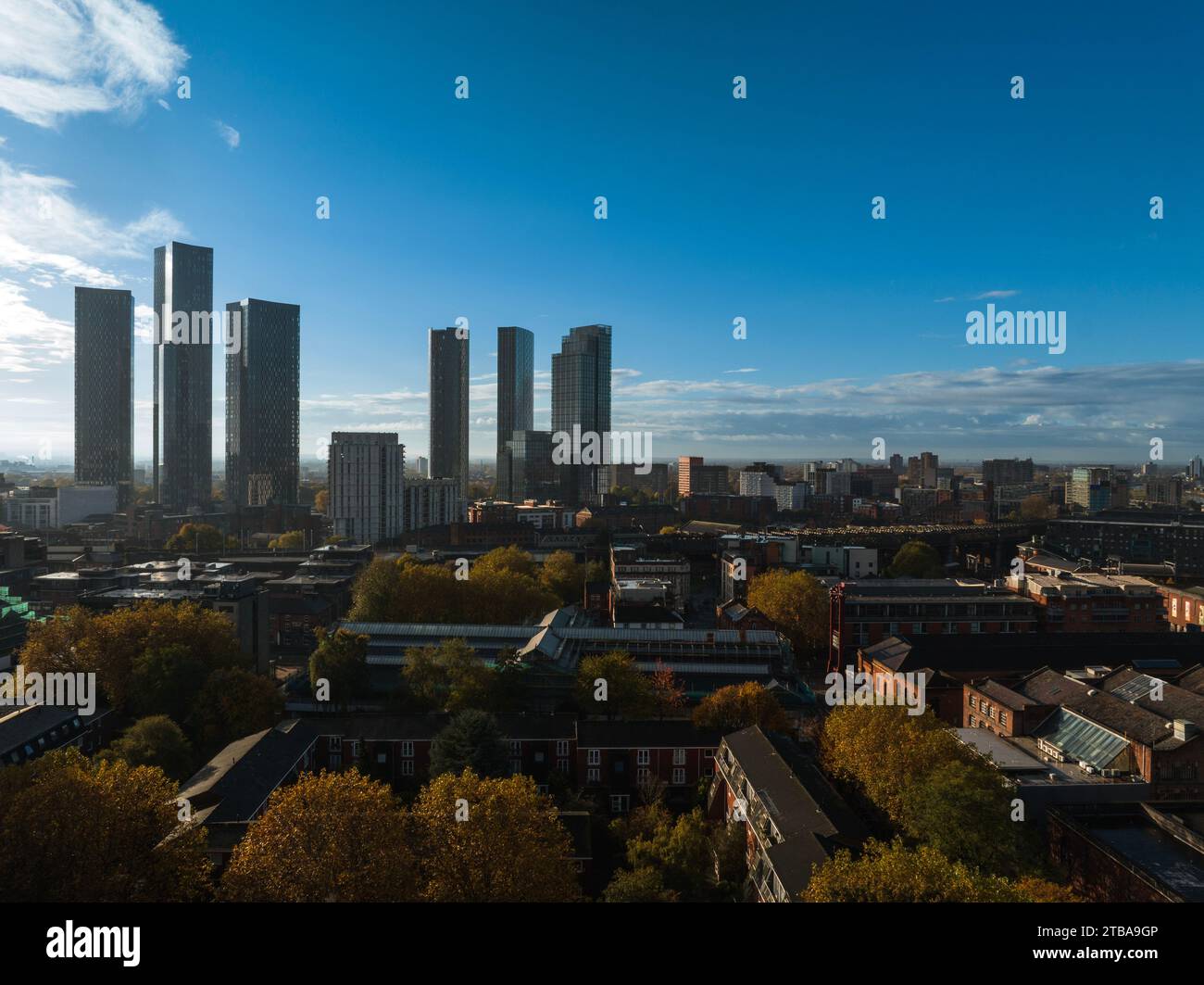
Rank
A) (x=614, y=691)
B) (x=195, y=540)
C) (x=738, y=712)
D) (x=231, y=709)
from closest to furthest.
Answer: (x=738, y=712), (x=231, y=709), (x=614, y=691), (x=195, y=540)

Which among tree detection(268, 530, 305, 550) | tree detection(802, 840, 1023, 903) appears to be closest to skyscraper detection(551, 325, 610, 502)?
tree detection(268, 530, 305, 550)

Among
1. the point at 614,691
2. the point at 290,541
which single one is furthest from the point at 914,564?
the point at 290,541

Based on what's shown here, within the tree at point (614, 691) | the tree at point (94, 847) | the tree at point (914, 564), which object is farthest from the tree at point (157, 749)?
the tree at point (914, 564)

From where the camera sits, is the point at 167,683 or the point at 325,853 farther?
the point at 167,683

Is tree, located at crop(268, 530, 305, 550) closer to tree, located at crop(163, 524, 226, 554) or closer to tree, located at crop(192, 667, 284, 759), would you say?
tree, located at crop(163, 524, 226, 554)

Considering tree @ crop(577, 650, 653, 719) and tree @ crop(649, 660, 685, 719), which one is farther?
tree @ crop(649, 660, 685, 719)

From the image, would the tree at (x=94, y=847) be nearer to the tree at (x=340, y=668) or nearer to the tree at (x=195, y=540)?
the tree at (x=340, y=668)

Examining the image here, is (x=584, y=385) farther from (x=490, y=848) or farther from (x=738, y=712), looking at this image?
(x=490, y=848)
